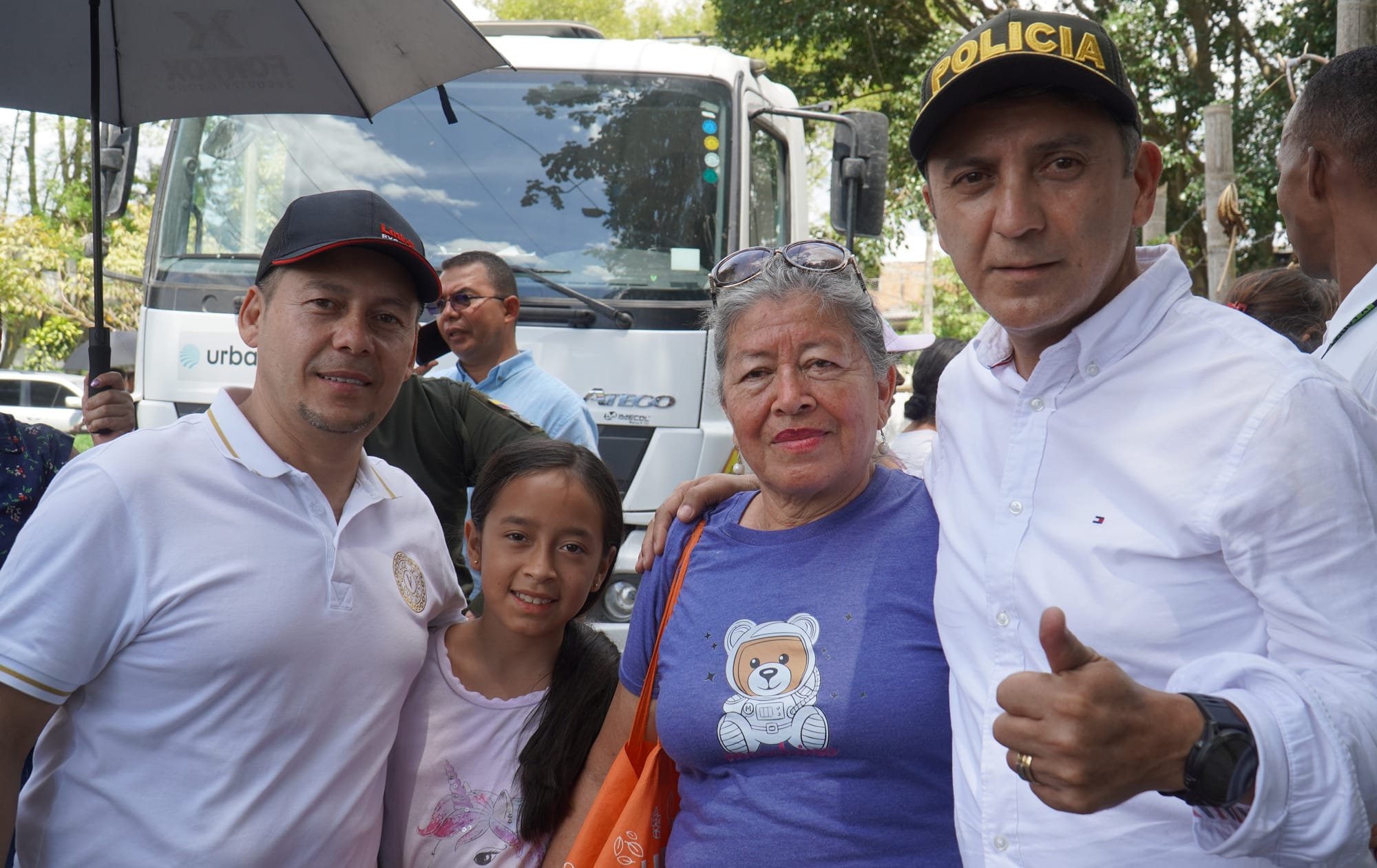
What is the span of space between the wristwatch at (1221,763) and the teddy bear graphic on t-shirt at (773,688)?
752mm

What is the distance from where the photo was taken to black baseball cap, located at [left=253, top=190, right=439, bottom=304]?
2379 millimetres

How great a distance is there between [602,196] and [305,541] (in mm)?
3672

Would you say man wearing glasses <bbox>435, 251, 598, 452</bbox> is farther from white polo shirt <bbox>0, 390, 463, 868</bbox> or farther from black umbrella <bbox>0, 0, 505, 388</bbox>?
white polo shirt <bbox>0, 390, 463, 868</bbox>

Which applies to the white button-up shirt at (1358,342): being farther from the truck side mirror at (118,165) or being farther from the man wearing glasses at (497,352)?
the truck side mirror at (118,165)

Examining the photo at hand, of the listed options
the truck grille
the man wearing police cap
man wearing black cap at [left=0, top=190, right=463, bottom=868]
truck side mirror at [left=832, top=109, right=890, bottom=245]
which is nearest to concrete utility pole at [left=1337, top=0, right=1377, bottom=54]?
truck side mirror at [left=832, top=109, right=890, bottom=245]

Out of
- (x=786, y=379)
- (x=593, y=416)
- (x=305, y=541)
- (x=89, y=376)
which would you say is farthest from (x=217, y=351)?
(x=786, y=379)

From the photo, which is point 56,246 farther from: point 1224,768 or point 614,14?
point 1224,768

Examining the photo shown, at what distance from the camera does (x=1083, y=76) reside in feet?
5.70

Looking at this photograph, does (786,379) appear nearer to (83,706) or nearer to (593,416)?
(83,706)

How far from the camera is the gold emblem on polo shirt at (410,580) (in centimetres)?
244

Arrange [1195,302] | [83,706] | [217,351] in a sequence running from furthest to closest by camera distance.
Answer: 1. [217,351]
2. [83,706]
3. [1195,302]

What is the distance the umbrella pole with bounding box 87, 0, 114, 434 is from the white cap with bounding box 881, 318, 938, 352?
7.07 feet

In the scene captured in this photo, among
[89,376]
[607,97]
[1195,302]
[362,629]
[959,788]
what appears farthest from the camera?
[607,97]

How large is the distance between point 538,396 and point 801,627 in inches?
109
